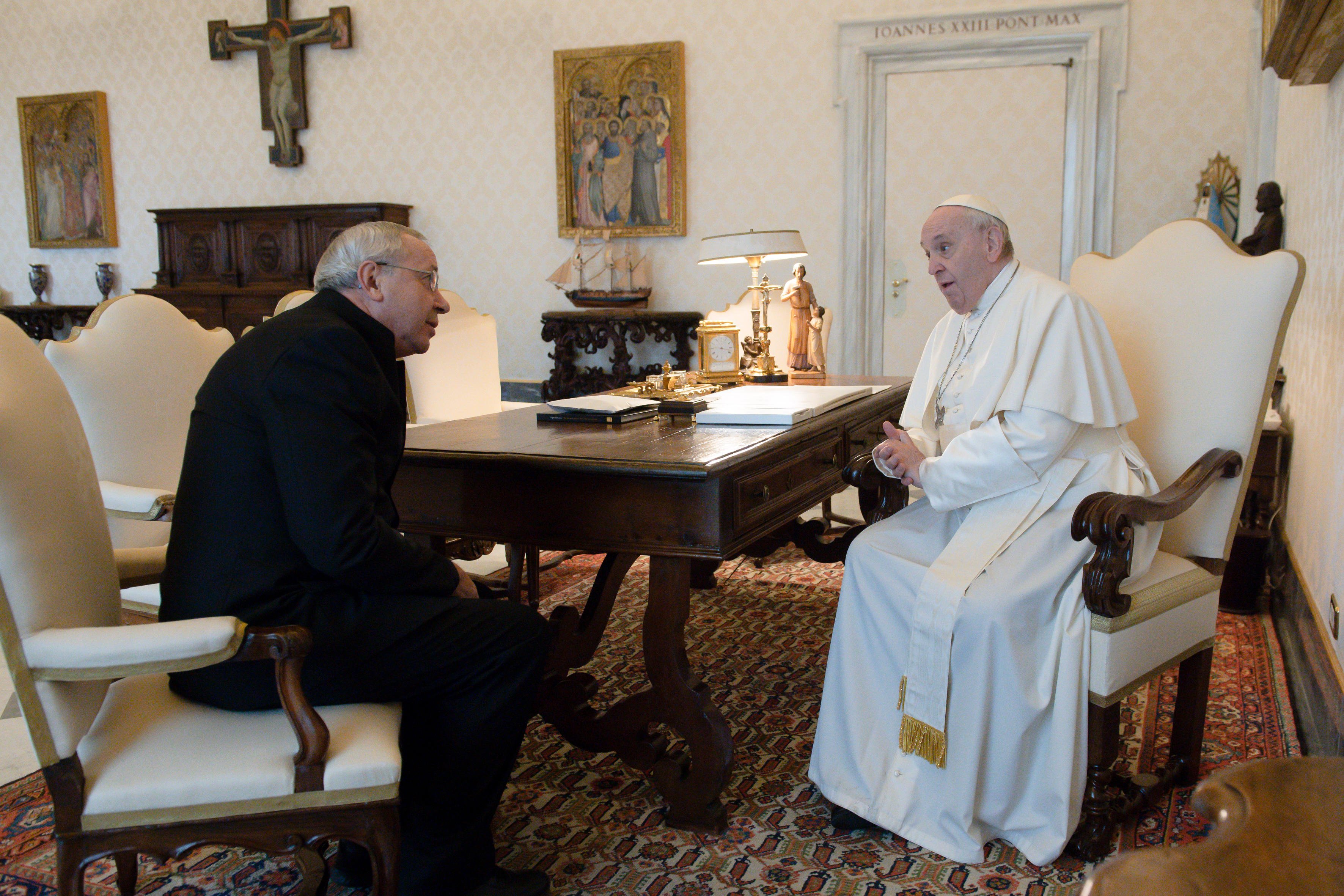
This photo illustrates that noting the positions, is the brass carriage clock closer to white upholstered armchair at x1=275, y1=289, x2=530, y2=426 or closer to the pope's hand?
white upholstered armchair at x1=275, y1=289, x2=530, y2=426

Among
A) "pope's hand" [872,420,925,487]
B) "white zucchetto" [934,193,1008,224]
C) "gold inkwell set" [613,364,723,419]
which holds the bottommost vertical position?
"pope's hand" [872,420,925,487]

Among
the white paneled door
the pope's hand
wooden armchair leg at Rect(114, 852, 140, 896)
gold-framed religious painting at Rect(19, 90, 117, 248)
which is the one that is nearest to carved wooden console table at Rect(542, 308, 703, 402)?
the white paneled door

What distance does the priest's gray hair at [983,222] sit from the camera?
2.68m

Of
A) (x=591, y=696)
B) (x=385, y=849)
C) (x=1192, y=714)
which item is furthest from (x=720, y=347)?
(x=385, y=849)

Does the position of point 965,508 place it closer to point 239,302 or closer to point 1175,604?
point 1175,604

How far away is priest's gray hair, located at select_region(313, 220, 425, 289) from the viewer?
83.8 inches

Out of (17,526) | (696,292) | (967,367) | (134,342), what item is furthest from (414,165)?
(17,526)

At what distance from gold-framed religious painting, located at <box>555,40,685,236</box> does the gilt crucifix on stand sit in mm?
2131

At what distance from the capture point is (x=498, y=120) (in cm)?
832

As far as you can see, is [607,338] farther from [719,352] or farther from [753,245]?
[719,352]

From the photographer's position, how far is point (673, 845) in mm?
2463

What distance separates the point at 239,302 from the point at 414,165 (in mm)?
1876

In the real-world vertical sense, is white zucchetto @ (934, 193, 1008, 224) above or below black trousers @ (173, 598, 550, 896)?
above

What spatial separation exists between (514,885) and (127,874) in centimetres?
84
